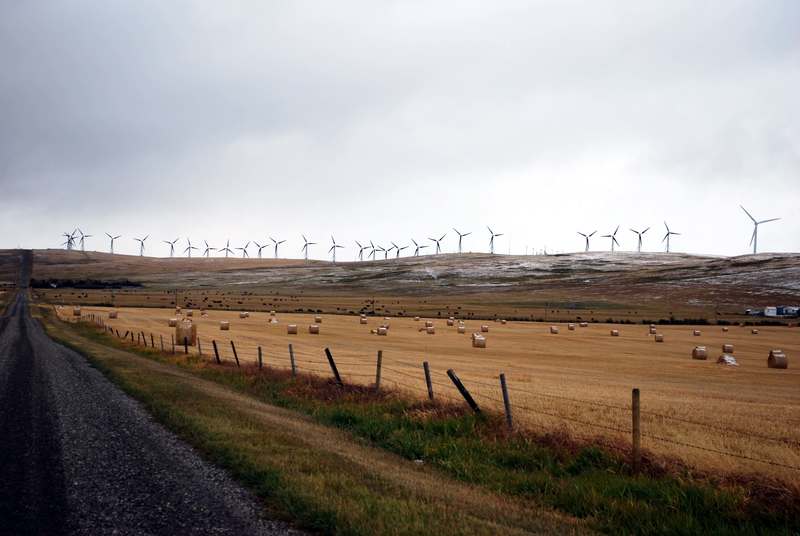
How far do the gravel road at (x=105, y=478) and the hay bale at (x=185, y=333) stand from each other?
23.7 m

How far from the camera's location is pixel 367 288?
18950 cm

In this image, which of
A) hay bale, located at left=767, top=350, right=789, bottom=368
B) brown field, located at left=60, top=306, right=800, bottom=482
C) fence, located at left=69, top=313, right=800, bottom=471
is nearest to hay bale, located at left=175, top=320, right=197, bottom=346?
brown field, located at left=60, top=306, right=800, bottom=482

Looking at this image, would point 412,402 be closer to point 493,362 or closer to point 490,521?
point 490,521

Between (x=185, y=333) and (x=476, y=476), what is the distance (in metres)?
35.3

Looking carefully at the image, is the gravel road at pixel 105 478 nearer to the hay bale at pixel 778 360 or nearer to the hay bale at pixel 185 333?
the hay bale at pixel 185 333

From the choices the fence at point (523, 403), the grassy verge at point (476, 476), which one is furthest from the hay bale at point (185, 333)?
the grassy verge at point (476, 476)

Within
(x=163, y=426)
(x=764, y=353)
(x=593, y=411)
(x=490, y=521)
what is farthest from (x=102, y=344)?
(x=764, y=353)

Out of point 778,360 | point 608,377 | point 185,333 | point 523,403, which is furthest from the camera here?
point 185,333

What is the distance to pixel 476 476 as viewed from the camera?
13.1 meters

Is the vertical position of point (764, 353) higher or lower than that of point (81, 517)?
lower

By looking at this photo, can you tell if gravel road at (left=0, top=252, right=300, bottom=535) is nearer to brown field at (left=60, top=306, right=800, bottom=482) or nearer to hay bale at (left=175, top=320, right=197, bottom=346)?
brown field at (left=60, top=306, right=800, bottom=482)

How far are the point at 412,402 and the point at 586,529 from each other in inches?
363

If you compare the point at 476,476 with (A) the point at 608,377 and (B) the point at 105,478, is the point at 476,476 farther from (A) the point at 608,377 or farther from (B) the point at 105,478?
(A) the point at 608,377

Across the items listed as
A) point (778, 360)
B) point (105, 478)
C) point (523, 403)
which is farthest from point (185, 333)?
point (778, 360)
